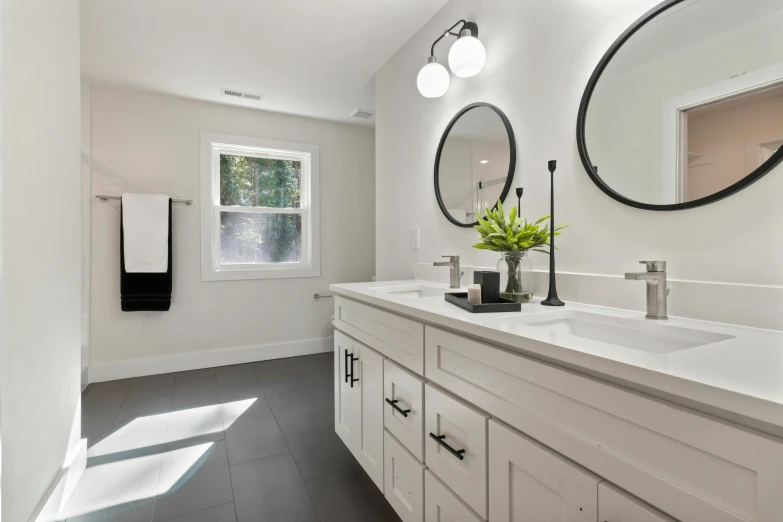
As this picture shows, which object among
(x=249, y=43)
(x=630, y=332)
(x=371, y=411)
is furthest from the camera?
(x=249, y=43)

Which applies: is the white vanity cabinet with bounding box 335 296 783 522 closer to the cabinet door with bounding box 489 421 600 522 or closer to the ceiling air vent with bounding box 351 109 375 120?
the cabinet door with bounding box 489 421 600 522

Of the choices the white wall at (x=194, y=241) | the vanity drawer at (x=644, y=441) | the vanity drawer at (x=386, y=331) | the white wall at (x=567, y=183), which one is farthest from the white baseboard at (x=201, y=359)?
the vanity drawer at (x=644, y=441)

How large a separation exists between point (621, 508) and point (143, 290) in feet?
11.0

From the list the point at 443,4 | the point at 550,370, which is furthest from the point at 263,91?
the point at 550,370

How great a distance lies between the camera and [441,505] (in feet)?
3.53

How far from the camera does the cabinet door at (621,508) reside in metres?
0.57

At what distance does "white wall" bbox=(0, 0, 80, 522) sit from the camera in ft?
3.77

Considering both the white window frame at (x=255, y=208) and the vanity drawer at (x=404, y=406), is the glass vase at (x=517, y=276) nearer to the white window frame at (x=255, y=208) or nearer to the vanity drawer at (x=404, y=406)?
the vanity drawer at (x=404, y=406)

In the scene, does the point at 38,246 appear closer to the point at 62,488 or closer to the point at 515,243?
the point at 62,488

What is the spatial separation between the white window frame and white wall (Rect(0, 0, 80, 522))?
5.14 feet

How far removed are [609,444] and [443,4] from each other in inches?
83.6

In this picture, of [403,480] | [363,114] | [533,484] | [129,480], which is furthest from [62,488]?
[363,114]

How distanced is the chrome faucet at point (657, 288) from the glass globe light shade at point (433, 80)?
126 centimetres

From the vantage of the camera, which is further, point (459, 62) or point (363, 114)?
point (363, 114)
